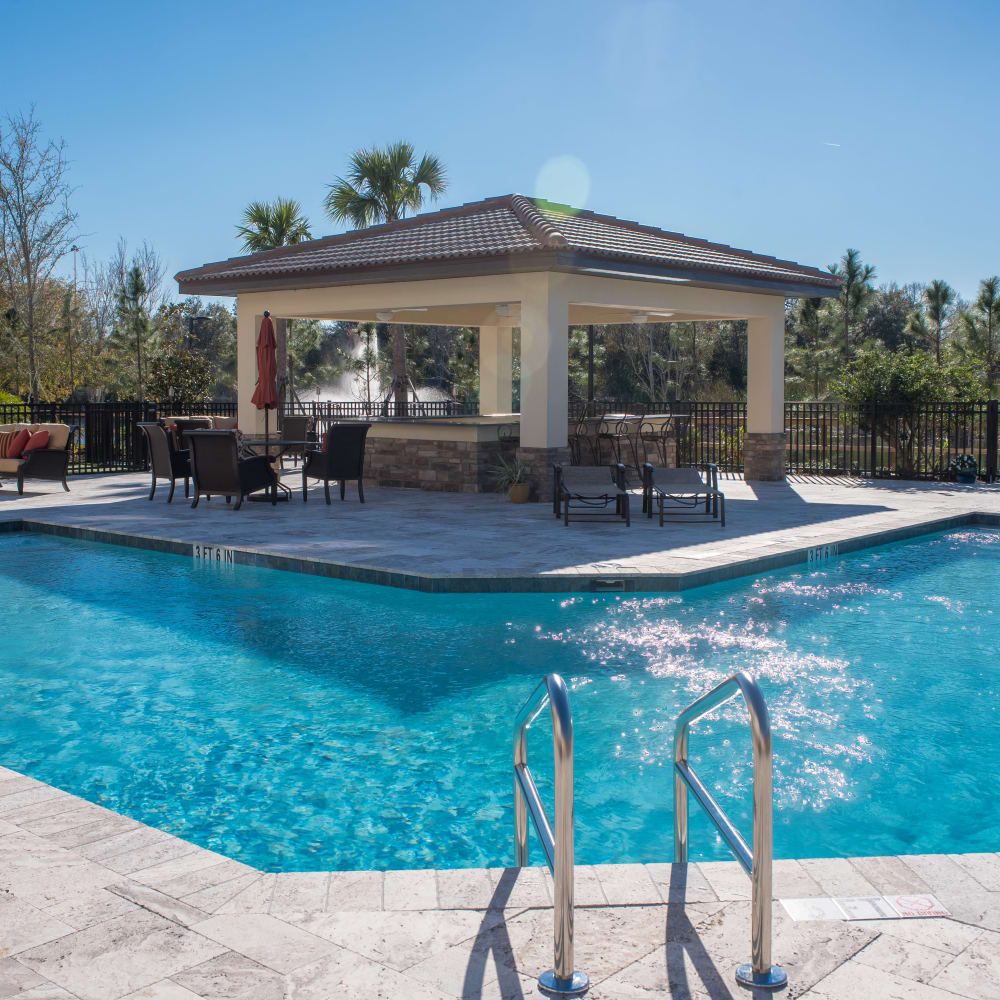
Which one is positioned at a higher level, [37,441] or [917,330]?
[917,330]

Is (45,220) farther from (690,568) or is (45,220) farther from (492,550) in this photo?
(690,568)

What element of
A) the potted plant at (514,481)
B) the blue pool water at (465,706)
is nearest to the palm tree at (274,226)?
the potted plant at (514,481)

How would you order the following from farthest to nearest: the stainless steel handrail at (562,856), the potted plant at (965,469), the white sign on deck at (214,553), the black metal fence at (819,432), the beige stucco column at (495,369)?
the beige stucco column at (495,369) → the black metal fence at (819,432) → the potted plant at (965,469) → the white sign on deck at (214,553) → the stainless steel handrail at (562,856)

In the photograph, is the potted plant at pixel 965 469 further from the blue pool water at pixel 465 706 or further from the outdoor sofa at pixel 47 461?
the outdoor sofa at pixel 47 461

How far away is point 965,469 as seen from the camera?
17766 mm

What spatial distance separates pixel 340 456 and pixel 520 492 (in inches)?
96.6

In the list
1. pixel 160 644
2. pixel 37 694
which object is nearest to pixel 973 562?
pixel 160 644

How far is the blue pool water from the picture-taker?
4.52 metres

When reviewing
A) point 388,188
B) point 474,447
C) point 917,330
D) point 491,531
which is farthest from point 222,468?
point 917,330

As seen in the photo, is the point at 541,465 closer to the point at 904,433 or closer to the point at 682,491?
the point at 682,491

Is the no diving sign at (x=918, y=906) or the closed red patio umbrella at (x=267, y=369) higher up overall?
the closed red patio umbrella at (x=267, y=369)

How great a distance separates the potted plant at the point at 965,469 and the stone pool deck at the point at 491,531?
118cm

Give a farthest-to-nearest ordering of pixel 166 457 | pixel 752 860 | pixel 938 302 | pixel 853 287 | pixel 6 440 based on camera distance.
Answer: pixel 938 302 → pixel 853 287 → pixel 6 440 → pixel 166 457 → pixel 752 860

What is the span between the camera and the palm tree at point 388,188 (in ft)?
87.3
